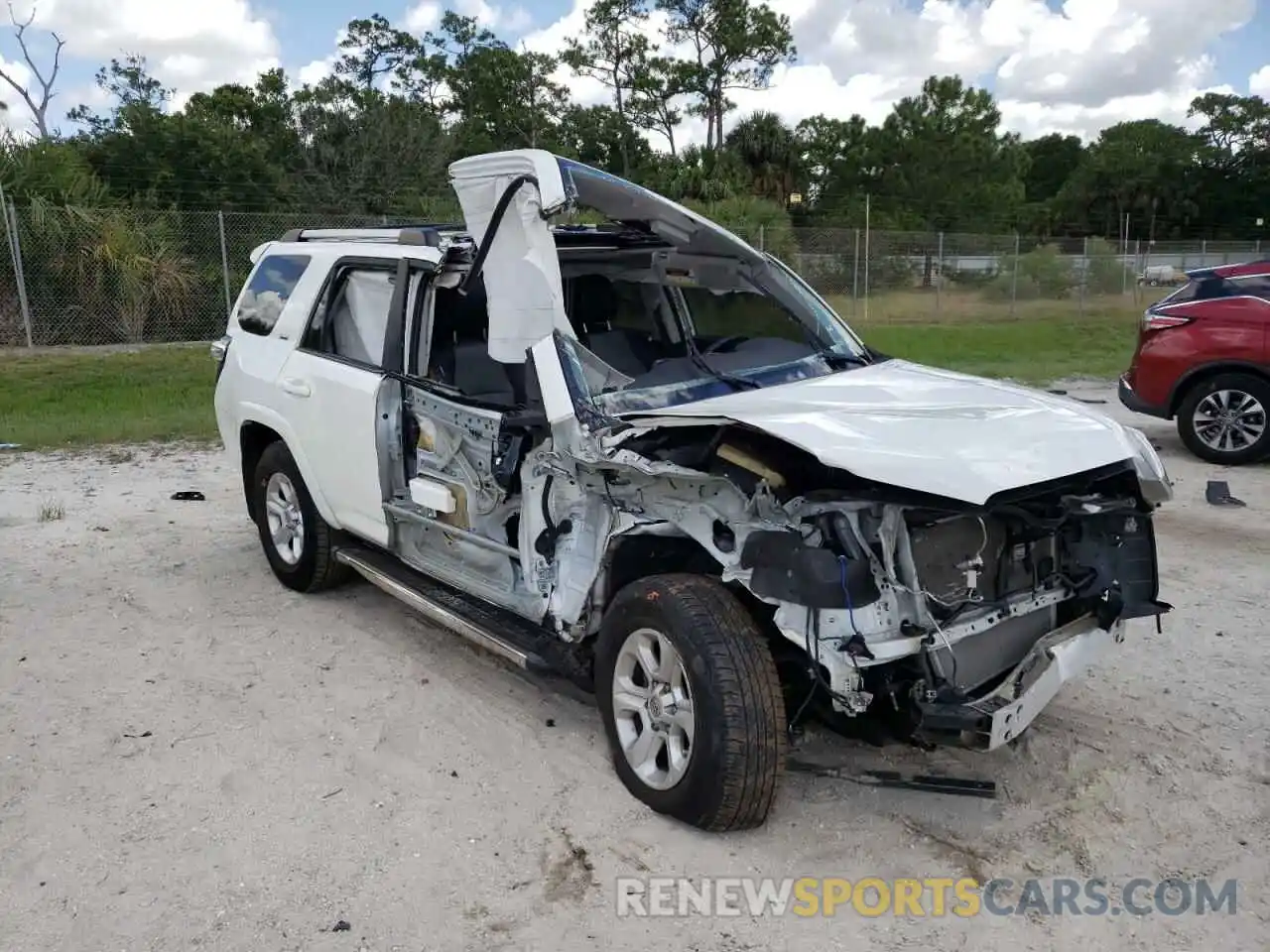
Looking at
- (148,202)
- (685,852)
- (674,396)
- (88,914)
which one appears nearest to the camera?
(88,914)

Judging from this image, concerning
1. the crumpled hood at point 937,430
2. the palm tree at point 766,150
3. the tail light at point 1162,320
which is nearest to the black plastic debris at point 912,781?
the crumpled hood at point 937,430

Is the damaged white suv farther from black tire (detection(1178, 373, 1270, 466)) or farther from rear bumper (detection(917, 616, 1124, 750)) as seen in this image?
black tire (detection(1178, 373, 1270, 466))

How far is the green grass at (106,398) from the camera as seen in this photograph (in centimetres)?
1064

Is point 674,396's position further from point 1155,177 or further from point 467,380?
point 1155,177

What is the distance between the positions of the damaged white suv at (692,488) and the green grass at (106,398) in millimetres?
6002

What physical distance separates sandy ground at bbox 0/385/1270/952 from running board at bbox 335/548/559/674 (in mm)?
346

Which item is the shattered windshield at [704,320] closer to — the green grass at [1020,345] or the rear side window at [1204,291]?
the rear side window at [1204,291]

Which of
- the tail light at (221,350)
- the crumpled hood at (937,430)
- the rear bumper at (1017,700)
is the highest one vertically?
the tail light at (221,350)

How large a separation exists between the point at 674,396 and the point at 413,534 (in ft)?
5.15

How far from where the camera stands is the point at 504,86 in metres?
42.3

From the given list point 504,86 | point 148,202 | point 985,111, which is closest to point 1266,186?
point 985,111

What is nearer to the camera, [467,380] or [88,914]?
[88,914]

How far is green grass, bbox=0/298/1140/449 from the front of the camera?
36.0 feet

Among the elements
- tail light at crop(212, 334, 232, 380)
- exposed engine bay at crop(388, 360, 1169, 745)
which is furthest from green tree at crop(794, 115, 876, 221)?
exposed engine bay at crop(388, 360, 1169, 745)
